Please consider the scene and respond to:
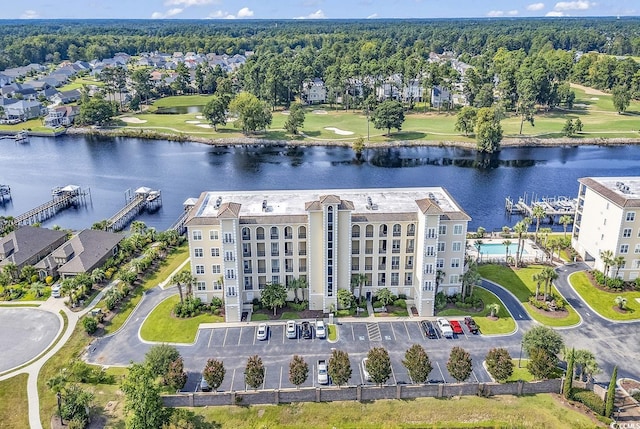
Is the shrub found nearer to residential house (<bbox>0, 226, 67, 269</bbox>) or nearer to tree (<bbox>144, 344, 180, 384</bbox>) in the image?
tree (<bbox>144, 344, 180, 384</bbox>)

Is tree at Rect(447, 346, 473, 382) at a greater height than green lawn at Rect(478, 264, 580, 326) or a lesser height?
greater

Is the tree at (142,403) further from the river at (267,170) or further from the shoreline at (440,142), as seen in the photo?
the shoreline at (440,142)

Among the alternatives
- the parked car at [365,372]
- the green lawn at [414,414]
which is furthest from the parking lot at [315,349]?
the green lawn at [414,414]

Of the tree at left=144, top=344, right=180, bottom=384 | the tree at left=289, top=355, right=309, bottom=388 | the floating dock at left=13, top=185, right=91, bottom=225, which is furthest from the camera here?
the floating dock at left=13, top=185, right=91, bottom=225

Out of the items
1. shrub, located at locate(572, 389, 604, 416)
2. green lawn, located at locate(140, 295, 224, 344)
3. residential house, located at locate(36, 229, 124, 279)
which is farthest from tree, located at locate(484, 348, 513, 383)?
residential house, located at locate(36, 229, 124, 279)

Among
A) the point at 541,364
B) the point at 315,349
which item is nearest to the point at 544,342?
the point at 541,364

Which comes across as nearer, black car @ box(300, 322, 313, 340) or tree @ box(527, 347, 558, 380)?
tree @ box(527, 347, 558, 380)
